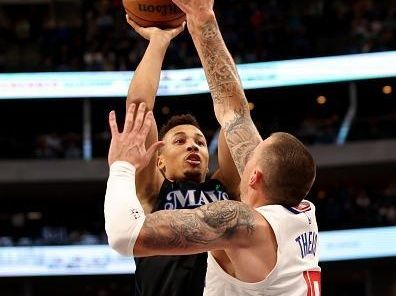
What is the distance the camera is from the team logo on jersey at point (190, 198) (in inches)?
166

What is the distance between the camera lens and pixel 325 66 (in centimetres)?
1714

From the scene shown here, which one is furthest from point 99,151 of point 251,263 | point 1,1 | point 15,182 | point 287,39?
point 251,263

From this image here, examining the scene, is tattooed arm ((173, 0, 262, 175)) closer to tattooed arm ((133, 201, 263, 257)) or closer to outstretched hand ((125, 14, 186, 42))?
outstretched hand ((125, 14, 186, 42))

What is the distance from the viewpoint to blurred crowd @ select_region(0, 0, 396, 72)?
17750mm

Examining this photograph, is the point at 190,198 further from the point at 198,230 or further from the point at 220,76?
the point at 198,230

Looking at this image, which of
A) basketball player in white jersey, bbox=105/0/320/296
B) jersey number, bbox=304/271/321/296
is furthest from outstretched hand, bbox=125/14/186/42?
jersey number, bbox=304/271/321/296

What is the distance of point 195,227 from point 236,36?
16.3m

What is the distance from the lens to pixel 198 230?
2756mm

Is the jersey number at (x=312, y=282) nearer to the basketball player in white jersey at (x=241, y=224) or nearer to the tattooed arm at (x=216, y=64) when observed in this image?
the basketball player in white jersey at (x=241, y=224)

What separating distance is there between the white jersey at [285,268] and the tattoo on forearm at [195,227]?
0.54 ft

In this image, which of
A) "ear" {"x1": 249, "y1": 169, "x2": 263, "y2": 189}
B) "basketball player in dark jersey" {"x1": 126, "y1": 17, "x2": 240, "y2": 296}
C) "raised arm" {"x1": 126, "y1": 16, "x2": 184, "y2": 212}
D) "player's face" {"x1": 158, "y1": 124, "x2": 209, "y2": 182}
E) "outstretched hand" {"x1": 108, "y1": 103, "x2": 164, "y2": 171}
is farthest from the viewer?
"player's face" {"x1": 158, "y1": 124, "x2": 209, "y2": 182}

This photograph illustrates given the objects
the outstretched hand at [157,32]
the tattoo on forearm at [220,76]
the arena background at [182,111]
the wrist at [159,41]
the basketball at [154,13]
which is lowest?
the arena background at [182,111]

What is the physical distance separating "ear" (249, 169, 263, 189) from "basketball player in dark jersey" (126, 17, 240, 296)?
835mm

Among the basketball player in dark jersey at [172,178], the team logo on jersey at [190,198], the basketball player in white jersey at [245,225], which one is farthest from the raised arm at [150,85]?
the basketball player in white jersey at [245,225]
